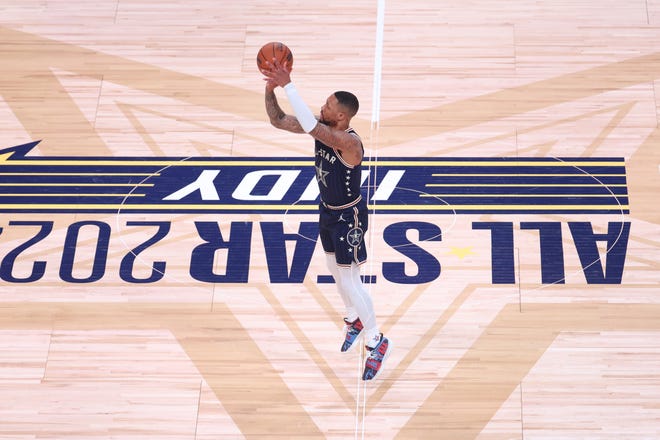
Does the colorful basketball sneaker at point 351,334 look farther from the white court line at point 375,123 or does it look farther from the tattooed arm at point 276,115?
the tattooed arm at point 276,115

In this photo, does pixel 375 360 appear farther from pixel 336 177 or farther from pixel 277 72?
pixel 277 72

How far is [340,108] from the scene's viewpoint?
695 cm

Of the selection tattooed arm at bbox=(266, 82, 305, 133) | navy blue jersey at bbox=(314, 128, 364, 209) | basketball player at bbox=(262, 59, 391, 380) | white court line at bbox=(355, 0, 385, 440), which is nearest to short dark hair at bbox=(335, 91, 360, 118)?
basketball player at bbox=(262, 59, 391, 380)

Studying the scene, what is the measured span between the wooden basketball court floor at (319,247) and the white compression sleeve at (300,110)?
211 centimetres

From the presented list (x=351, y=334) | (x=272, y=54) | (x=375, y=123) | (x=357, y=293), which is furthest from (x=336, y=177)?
(x=375, y=123)

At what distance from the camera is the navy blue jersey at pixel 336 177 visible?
7152 millimetres

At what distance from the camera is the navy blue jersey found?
23.5ft

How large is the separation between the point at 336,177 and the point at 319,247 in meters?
1.61

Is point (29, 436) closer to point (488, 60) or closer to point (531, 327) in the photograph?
point (531, 327)

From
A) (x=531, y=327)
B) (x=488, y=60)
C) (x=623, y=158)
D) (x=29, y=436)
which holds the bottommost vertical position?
(x=29, y=436)

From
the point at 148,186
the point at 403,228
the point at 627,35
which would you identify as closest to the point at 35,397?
the point at 148,186

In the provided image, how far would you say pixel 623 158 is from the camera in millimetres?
9164

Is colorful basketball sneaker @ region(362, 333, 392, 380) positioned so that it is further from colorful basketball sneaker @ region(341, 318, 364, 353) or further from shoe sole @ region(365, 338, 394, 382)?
colorful basketball sneaker @ region(341, 318, 364, 353)

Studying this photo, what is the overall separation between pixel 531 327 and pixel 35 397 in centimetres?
376
